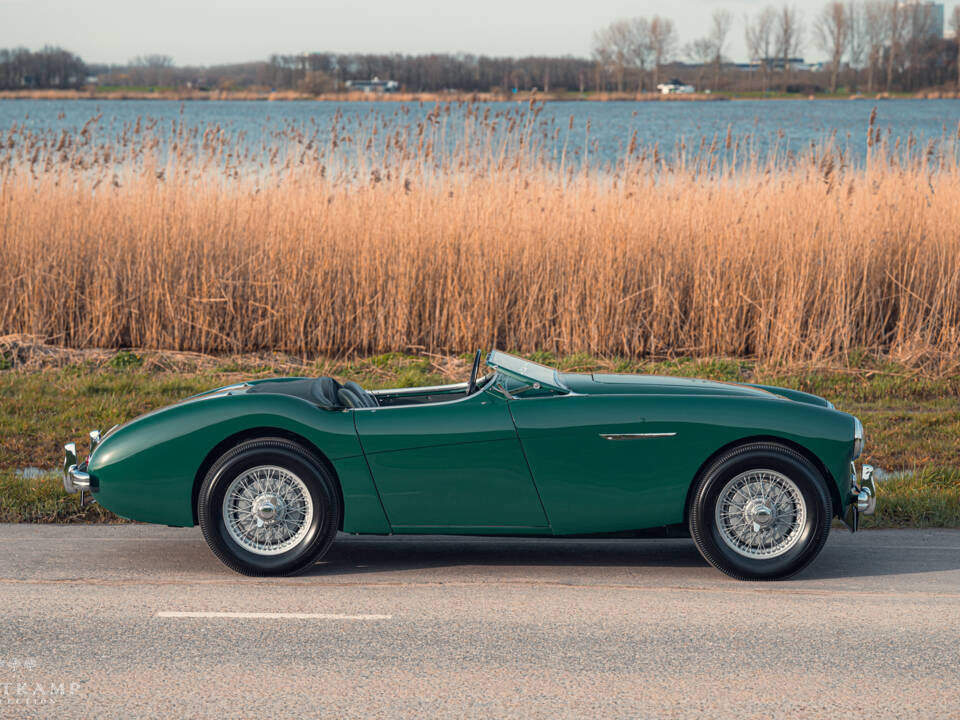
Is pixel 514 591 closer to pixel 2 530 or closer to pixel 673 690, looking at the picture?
pixel 673 690

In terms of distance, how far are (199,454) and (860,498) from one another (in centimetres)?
289

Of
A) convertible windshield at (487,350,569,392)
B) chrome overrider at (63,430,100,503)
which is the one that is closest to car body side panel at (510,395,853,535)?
convertible windshield at (487,350,569,392)

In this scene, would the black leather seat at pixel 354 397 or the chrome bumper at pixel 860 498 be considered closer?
the chrome bumper at pixel 860 498

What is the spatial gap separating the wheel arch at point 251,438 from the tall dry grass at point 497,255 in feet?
19.8

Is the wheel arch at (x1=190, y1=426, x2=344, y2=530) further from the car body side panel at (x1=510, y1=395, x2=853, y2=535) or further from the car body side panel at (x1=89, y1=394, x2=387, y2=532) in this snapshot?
the car body side panel at (x1=510, y1=395, x2=853, y2=535)

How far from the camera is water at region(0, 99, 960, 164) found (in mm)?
12477

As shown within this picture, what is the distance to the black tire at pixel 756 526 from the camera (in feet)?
15.4

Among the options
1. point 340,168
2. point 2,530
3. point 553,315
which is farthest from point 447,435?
point 340,168

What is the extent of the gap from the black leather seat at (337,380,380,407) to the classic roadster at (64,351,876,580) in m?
0.21

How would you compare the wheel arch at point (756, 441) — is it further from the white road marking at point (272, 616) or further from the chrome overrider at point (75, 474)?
the chrome overrider at point (75, 474)

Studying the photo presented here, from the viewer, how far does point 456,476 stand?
15.6ft

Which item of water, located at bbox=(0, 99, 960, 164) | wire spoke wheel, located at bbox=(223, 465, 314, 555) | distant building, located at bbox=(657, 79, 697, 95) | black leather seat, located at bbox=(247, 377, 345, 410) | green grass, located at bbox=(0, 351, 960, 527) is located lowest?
green grass, located at bbox=(0, 351, 960, 527)

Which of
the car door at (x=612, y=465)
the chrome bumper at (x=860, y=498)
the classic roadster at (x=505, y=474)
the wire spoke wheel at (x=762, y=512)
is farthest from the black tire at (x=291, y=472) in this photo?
the chrome bumper at (x=860, y=498)

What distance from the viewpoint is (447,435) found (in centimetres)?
477
